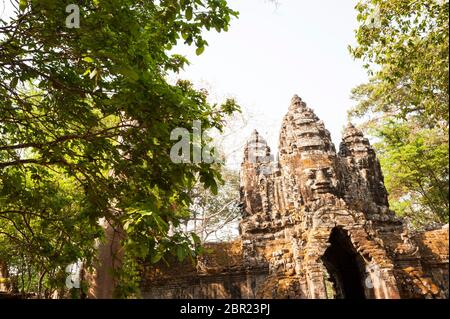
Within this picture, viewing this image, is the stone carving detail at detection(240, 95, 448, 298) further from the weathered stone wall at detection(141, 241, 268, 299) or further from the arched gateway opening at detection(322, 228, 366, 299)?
the weathered stone wall at detection(141, 241, 268, 299)

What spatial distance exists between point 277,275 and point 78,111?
7.80m

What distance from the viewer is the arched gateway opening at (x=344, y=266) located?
9945mm

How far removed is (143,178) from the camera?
12.6ft

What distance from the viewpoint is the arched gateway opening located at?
32.6 ft

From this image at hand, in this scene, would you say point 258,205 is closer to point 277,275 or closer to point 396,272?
point 277,275

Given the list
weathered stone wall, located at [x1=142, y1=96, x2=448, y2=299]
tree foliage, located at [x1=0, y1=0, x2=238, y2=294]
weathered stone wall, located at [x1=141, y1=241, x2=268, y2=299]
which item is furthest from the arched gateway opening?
tree foliage, located at [x1=0, y1=0, x2=238, y2=294]

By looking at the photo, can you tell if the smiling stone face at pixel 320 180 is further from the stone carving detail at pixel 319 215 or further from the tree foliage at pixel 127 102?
the tree foliage at pixel 127 102

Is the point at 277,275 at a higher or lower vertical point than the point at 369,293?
higher

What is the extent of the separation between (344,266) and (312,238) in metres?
3.18

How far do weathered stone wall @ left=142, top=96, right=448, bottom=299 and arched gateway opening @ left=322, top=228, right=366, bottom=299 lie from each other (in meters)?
0.04

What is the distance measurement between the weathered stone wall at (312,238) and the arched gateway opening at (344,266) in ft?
0.13
